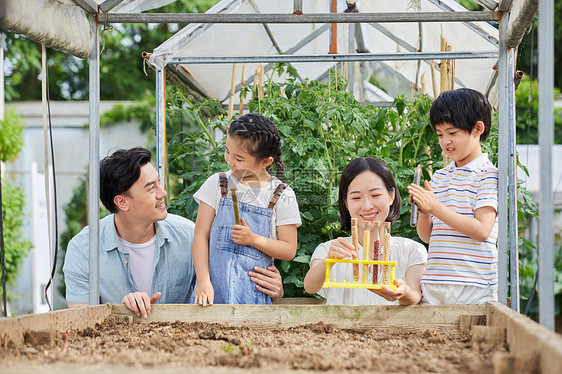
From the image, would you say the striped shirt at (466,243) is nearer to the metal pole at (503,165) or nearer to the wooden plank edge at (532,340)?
the metal pole at (503,165)

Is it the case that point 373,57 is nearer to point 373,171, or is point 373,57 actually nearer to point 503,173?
point 373,171

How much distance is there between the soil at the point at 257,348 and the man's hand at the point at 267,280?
14.9 inches

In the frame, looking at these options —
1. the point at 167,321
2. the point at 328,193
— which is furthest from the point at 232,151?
the point at 328,193

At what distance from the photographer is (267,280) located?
2.12 m

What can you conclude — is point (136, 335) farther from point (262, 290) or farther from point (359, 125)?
point (359, 125)

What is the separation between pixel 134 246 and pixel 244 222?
551 millimetres

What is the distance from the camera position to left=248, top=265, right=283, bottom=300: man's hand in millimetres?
2111

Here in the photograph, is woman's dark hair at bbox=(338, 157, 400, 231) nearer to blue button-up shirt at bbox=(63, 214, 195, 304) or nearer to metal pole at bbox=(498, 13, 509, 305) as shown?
metal pole at bbox=(498, 13, 509, 305)

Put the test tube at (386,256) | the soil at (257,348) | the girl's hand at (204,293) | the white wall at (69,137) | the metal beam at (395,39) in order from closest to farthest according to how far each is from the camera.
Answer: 1. the soil at (257,348)
2. the test tube at (386,256)
3. the girl's hand at (204,293)
4. the metal beam at (395,39)
5. the white wall at (69,137)

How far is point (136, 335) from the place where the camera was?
1.59m

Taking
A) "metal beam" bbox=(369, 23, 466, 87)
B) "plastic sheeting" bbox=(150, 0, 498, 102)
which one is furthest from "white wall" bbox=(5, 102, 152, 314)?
"metal beam" bbox=(369, 23, 466, 87)

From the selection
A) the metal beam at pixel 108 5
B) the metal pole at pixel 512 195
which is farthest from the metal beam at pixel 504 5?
the metal beam at pixel 108 5

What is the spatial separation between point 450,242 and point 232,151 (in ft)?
2.55

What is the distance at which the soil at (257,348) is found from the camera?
1149 mm
